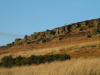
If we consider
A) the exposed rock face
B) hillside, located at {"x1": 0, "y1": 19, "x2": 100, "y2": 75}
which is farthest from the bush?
the exposed rock face

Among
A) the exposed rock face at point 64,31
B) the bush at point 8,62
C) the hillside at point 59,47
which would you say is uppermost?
the exposed rock face at point 64,31

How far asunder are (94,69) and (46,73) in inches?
89.9

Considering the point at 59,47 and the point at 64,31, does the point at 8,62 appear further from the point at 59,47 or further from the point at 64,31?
the point at 64,31

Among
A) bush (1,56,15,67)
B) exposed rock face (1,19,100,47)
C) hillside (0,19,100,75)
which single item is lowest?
bush (1,56,15,67)

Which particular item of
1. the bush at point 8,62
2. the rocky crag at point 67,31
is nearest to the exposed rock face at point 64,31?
the rocky crag at point 67,31

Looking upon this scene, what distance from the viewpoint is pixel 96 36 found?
167 feet

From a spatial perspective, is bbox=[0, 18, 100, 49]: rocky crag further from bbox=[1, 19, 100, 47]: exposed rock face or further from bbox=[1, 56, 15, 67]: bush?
bbox=[1, 56, 15, 67]: bush

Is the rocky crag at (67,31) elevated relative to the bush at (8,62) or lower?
elevated

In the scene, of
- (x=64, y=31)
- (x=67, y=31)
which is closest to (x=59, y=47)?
(x=67, y=31)

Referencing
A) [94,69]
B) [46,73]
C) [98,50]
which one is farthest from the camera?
[98,50]

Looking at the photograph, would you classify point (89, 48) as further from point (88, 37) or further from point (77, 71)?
point (77, 71)

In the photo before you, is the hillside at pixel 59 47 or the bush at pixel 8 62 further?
the hillside at pixel 59 47

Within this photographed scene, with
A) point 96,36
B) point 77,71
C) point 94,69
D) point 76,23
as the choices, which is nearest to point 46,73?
point 77,71

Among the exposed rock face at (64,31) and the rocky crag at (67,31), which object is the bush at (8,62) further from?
the exposed rock face at (64,31)
